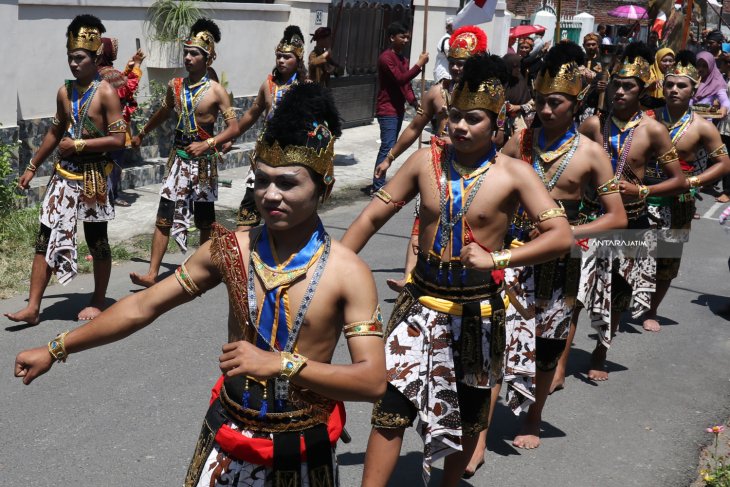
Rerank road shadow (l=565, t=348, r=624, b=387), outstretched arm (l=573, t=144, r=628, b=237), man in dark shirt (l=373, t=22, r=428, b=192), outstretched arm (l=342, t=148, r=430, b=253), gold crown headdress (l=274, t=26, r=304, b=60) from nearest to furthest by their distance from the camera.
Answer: outstretched arm (l=342, t=148, r=430, b=253) < outstretched arm (l=573, t=144, r=628, b=237) < road shadow (l=565, t=348, r=624, b=387) < gold crown headdress (l=274, t=26, r=304, b=60) < man in dark shirt (l=373, t=22, r=428, b=192)

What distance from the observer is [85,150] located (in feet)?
22.4

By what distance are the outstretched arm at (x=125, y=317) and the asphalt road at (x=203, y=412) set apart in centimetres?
186

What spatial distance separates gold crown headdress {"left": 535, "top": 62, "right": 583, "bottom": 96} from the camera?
543cm

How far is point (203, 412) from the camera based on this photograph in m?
5.70

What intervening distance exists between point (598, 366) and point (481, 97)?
319cm

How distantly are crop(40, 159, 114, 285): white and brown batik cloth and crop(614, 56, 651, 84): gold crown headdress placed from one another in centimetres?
372

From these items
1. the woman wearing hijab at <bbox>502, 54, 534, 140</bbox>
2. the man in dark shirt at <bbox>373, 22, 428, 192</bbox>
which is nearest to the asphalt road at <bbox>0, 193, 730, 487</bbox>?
the woman wearing hijab at <bbox>502, 54, 534, 140</bbox>

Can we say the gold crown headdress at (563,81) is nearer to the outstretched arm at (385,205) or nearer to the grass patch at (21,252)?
the outstretched arm at (385,205)

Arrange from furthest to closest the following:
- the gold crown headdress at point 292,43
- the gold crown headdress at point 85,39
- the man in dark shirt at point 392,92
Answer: the man in dark shirt at point 392,92, the gold crown headdress at point 292,43, the gold crown headdress at point 85,39

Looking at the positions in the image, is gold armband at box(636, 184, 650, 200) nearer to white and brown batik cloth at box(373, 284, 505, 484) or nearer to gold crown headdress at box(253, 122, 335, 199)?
white and brown batik cloth at box(373, 284, 505, 484)

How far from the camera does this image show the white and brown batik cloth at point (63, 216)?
22.6ft

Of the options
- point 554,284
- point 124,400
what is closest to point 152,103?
point 124,400

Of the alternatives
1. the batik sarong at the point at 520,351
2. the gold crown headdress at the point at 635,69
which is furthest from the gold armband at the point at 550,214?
the gold crown headdress at the point at 635,69

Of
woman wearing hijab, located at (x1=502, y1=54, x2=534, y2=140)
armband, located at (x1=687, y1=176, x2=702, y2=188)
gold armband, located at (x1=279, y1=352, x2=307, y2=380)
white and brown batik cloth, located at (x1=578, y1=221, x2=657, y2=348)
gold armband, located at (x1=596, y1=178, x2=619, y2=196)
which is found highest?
gold armband, located at (x1=279, y1=352, x2=307, y2=380)
